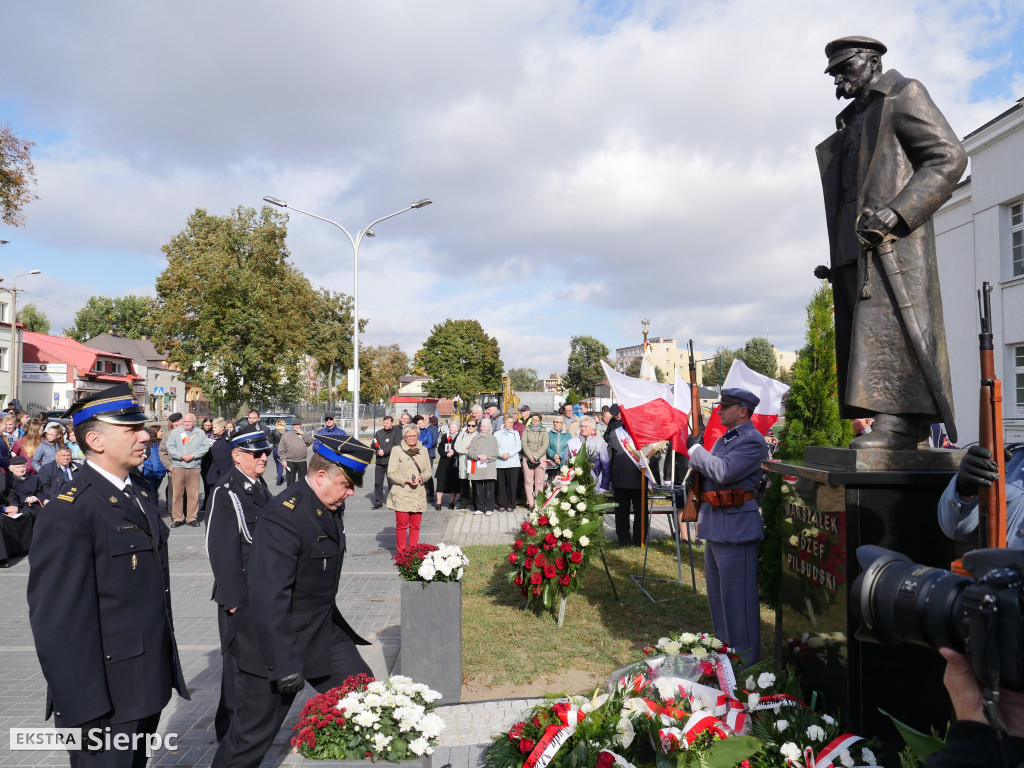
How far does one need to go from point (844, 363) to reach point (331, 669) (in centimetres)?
309

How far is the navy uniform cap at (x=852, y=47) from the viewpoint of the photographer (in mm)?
3439

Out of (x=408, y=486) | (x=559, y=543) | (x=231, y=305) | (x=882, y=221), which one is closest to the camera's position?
(x=882, y=221)

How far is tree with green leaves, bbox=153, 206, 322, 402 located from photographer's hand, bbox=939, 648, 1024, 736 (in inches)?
1302

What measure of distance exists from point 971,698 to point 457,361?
7093cm

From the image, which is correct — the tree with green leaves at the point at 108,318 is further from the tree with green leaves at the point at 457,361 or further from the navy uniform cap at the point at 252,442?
the navy uniform cap at the point at 252,442

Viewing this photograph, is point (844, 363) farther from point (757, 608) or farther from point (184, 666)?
point (184, 666)

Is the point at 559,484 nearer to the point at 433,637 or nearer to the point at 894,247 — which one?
the point at 433,637

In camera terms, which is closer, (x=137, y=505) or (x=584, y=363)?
(x=137, y=505)

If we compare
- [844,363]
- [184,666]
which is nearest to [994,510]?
[844,363]

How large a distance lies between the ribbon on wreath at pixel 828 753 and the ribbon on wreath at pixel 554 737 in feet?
3.00

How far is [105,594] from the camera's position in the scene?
2881 millimetres

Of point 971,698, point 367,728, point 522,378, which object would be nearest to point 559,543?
point 367,728

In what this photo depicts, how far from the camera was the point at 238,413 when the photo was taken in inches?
1351

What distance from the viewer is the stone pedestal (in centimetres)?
294
